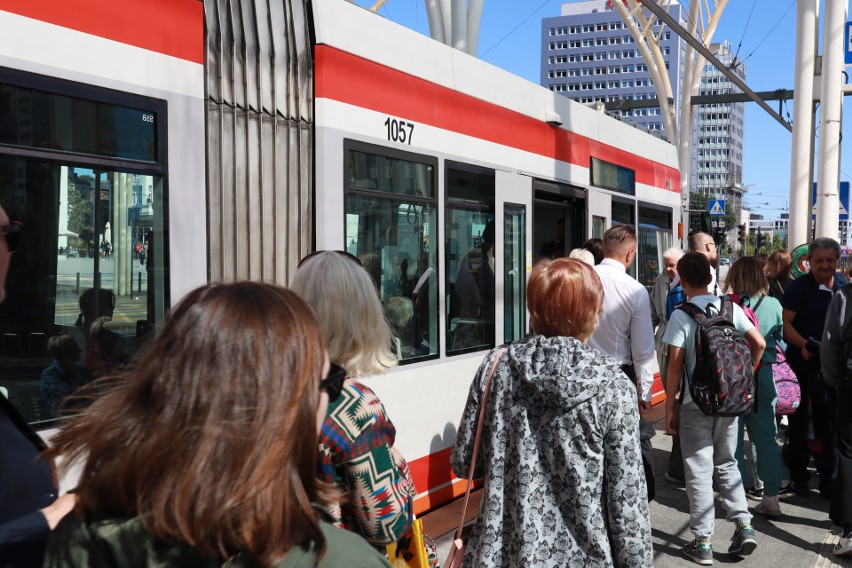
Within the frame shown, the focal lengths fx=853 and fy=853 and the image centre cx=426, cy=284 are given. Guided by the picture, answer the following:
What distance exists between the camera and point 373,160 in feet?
15.9

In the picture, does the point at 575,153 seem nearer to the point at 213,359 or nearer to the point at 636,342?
the point at 636,342

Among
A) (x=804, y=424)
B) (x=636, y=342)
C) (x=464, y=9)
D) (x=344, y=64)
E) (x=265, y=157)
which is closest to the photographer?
(x=265, y=157)

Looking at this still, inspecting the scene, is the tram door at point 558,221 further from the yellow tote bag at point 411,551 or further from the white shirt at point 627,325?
the yellow tote bag at point 411,551

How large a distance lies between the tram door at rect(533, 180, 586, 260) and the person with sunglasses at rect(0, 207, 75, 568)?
560 cm

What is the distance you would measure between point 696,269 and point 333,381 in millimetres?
3824

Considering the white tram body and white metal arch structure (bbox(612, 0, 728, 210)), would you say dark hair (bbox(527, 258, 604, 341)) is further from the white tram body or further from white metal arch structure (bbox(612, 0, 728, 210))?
white metal arch structure (bbox(612, 0, 728, 210))

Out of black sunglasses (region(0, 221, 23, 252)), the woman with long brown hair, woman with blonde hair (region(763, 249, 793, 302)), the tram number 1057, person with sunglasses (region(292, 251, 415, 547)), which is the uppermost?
the tram number 1057

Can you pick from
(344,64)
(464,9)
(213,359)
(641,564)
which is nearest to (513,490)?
(641,564)

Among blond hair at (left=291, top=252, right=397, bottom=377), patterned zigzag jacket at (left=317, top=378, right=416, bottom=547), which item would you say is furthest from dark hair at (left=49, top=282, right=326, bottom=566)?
blond hair at (left=291, top=252, right=397, bottom=377)

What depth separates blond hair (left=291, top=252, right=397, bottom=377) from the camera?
7.86 ft

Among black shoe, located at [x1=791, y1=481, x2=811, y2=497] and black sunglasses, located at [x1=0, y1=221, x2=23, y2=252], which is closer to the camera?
black sunglasses, located at [x1=0, y1=221, x2=23, y2=252]

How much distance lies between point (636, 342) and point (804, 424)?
2129mm

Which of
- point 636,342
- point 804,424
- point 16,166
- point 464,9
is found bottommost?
point 804,424

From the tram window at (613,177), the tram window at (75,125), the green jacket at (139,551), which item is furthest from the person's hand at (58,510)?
the tram window at (613,177)
